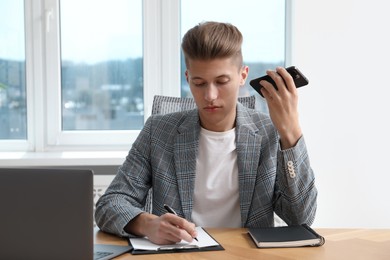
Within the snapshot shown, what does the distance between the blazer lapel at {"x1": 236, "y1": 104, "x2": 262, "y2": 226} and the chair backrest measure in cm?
19

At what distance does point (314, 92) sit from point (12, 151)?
5.53ft

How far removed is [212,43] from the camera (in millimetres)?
1619

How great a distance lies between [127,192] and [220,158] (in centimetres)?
32

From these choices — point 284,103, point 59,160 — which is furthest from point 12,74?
point 284,103

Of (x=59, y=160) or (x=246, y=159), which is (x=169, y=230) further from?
(x=59, y=160)

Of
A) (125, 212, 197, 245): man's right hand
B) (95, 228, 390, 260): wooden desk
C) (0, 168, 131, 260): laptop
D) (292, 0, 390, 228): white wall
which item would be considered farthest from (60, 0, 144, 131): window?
(0, 168, 131, 260): laptop

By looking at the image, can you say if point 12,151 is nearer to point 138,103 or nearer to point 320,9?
point 138,103

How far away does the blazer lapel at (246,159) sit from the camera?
1.64 metres

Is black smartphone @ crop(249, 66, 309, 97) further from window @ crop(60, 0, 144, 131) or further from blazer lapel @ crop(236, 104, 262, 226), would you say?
window @ crop(60, 0, 144, 131)

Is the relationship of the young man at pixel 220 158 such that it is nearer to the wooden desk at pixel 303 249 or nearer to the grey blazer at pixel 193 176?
the grey blazer at pixel 193 176

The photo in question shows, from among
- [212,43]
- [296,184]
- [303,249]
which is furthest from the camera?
[212,43]

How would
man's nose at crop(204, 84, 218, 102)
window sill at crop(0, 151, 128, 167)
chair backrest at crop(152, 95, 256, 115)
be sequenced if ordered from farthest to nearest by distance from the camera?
window sill at crop(0, 151, 128, 167) → chair backrest at crop(152, 95, 256, 115) → man's nose at crop(204, 84, 218, 102)

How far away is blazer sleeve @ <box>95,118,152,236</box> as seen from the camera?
58.5 inches

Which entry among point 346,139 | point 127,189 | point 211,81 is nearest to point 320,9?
point 346,139
